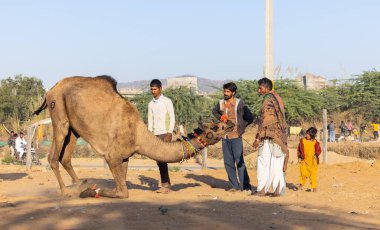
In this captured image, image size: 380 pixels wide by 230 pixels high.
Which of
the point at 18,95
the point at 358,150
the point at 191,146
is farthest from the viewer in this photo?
the point at 18,95

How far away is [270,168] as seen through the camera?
12102mm

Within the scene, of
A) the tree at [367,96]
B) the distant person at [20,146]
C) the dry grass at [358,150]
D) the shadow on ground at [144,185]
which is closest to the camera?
the shadow on ground at [144,185]

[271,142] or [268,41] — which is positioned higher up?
[268,41]

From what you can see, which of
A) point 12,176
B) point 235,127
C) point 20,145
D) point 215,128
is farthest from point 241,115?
point 20,145

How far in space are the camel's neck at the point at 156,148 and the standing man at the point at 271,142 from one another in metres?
1.72

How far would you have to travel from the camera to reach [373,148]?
28.8 m

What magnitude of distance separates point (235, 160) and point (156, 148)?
223cm

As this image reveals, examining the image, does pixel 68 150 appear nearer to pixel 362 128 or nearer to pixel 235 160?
pixel 235 160

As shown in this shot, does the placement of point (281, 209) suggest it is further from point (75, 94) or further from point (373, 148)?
point (373, 148)

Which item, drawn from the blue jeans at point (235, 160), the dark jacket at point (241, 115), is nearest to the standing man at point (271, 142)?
the dark jacket at point (241, 115)

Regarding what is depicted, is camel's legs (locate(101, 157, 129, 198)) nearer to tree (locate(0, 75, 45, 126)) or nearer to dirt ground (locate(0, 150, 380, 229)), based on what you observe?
dirt ground (locate(0, 150, 380, 229))

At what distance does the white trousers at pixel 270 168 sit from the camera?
39.4 ft

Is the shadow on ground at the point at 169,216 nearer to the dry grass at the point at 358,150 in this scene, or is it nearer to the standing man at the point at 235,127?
the standing man at the point at 235,127

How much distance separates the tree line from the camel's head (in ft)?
101
